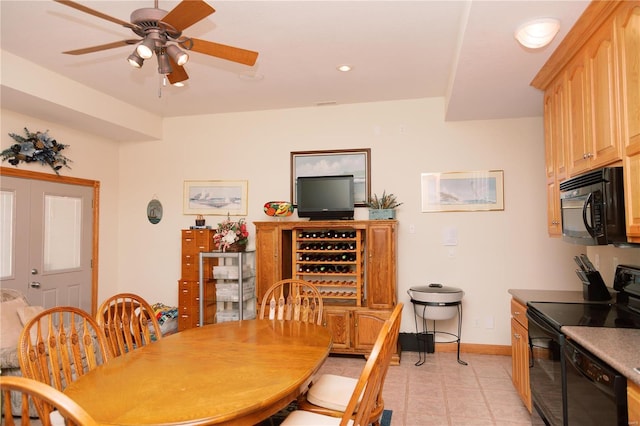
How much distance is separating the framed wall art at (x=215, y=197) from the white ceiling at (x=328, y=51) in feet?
3.52

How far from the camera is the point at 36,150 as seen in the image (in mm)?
4227

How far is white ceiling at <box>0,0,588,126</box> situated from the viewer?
8.60ft

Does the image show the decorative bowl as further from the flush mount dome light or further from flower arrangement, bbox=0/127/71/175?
the flush mount dome light

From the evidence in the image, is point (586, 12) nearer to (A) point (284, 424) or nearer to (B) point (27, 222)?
(A) point (284, 424)

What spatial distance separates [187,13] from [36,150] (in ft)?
11.0

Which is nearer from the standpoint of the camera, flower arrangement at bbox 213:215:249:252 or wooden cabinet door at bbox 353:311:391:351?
wooden cabinet door at bbox 353:311:391:351

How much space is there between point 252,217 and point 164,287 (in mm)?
1552

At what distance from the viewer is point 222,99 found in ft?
15.0

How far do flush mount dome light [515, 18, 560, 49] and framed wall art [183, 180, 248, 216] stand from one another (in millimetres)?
3494

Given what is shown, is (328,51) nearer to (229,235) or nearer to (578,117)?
(578,117)

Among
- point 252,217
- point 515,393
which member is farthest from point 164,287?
point 515,393

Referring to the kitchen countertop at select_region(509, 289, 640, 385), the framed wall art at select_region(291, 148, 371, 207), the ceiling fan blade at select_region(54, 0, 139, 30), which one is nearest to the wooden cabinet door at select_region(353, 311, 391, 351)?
the framed wall art at select_region(291, 148, 371, 207)

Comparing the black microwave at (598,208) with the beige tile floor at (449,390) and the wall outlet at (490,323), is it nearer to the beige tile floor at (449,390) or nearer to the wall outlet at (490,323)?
the beige tile floor at (449,390)

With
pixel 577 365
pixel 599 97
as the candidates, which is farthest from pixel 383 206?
pixel 577 365
